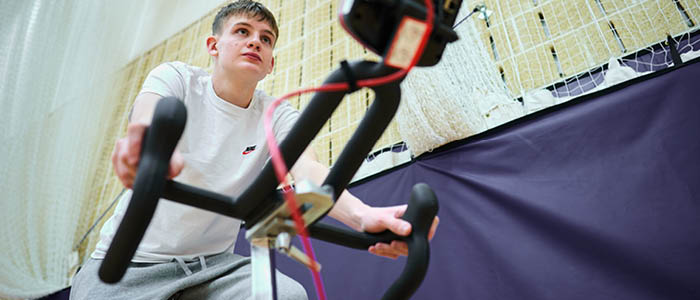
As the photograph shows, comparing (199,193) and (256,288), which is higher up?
(199,193)

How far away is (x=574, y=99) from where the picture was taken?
53.6 inches

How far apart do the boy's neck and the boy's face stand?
0.03 m

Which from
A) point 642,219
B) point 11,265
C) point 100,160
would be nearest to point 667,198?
point 642,219

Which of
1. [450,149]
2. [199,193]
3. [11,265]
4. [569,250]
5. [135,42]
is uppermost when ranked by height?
[135,42]

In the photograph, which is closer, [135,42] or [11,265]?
[11,265]

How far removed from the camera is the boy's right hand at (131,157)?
0.47 m

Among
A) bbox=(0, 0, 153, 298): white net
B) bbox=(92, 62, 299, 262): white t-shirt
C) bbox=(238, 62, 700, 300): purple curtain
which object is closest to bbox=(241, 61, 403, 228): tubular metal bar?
bbox=(92, 62, 299, 262): white t-shirt

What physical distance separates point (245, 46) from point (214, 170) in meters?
0.31

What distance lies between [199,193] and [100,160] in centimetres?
236

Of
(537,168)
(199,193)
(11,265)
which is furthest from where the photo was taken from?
(11,265)

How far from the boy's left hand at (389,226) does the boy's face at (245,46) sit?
55 centimetres

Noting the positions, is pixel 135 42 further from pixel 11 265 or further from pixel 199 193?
pixel 199 193

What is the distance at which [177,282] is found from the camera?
0.94 metres

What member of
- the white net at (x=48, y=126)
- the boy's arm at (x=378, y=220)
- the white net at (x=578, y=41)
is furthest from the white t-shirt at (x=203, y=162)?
the white net at (x=48, y=126)
